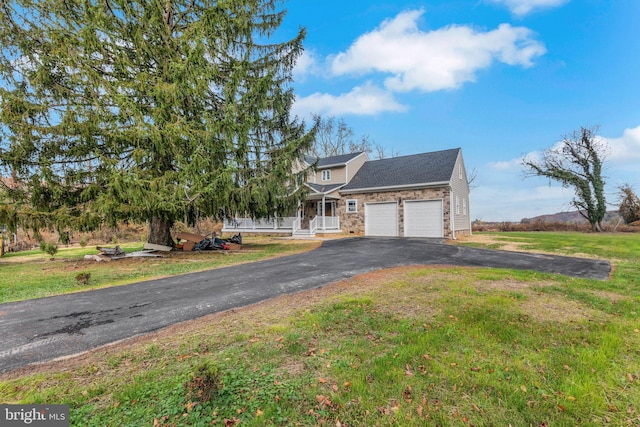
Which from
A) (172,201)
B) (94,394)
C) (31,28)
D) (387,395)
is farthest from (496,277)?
(31,28)

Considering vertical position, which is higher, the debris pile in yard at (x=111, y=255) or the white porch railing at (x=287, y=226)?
the white porch railing at (x=287, y=226)

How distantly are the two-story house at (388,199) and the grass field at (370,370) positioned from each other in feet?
39.4

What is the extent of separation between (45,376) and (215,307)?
2.27 meters

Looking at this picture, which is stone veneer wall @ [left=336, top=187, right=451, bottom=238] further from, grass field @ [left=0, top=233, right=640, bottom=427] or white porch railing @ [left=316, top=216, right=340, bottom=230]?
grass field @ [left=0, top=233, right=640, bottom=427]

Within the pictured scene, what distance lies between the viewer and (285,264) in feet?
A: 28.9

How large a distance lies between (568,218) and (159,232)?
36308 mm

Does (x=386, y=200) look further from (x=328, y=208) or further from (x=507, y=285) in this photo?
(x=507, y=285)

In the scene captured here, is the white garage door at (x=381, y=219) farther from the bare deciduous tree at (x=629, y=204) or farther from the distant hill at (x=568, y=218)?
the bare deciduous tree at (x=629, y=204)

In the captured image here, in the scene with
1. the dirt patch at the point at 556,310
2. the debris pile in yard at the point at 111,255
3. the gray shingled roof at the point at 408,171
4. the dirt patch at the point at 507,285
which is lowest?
the dirt patch at the point at 556,310

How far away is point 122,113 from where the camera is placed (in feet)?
32.5

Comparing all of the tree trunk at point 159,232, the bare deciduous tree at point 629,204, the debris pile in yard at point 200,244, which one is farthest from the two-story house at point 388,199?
the bare deciduous tree at point 629,204

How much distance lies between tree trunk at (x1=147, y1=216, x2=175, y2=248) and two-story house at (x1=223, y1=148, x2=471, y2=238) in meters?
4.21

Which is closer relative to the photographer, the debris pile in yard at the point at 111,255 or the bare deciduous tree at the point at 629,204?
the debris pile in yard at the point at 111,255

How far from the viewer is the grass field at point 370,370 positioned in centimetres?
226
